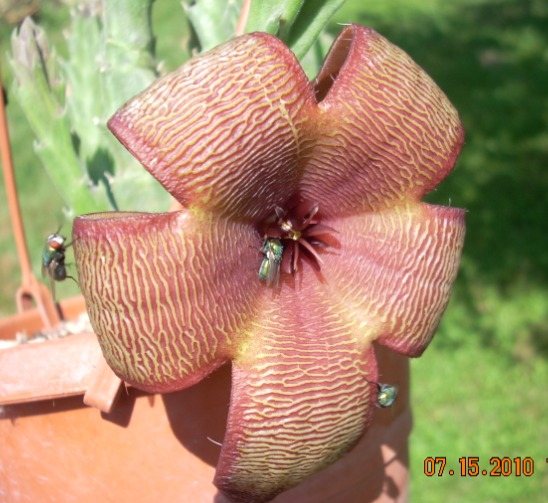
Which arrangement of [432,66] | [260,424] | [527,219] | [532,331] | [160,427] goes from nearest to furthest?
[260,424]
[160,427]
[532,331]
[527,219]
[432,66]

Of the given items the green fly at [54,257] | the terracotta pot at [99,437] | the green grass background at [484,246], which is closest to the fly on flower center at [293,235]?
the terracotta pot at [99,437]

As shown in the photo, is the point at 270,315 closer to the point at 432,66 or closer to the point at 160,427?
the point at 160,427

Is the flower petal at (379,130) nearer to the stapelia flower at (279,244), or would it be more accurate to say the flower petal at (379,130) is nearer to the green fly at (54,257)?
the stapelia flower at (279,244)

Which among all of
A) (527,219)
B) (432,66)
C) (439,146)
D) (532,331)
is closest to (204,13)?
(439,146)

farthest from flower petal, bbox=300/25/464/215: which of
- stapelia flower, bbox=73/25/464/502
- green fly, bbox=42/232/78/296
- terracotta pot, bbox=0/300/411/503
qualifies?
green fly, bbox=42/232/78/296

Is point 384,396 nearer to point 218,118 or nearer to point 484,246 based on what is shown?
point 218,118

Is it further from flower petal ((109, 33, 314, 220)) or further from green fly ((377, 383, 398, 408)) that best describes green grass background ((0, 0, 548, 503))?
flower petal ((109, 33, 314, 220))
